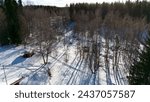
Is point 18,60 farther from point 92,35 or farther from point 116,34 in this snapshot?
point 116,34

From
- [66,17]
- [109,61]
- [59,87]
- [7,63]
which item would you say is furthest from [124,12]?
[59,87]

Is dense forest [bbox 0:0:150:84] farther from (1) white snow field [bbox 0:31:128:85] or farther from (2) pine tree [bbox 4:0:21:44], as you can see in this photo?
(1) white snow field [bbox 0:31:128:85]

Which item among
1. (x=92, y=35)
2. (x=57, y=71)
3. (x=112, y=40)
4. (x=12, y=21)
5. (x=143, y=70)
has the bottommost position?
(x=57, y=71)

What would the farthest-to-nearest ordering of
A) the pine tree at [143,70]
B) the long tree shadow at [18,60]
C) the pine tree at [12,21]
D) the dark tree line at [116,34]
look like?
1. the pine tree at [12,21]
2. the long tree shadow at [18,60]
3. the dark tree line at [116,34]
4. the pine tree at [143,70]

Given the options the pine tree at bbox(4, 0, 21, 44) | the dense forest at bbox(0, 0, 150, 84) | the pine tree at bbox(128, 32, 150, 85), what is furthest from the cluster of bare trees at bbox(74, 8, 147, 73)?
the pine tree at bbox(4, 0, 21, 44)

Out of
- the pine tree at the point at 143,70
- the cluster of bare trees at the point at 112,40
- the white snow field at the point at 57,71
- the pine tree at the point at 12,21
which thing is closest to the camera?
the pine tree at the point at 143,70

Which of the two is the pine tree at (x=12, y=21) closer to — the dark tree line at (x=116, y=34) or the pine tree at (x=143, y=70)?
the dark tree line at (x=116, y=34)

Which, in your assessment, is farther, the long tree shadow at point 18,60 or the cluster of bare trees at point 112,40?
the long tree shadow at point 18,60

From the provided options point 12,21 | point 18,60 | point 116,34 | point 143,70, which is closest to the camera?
point 143,70

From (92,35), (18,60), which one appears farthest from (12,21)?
(92,35)

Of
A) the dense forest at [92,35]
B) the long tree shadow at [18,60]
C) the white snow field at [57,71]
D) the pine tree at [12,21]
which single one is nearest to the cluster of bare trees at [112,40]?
the dense forest at [92,35]
